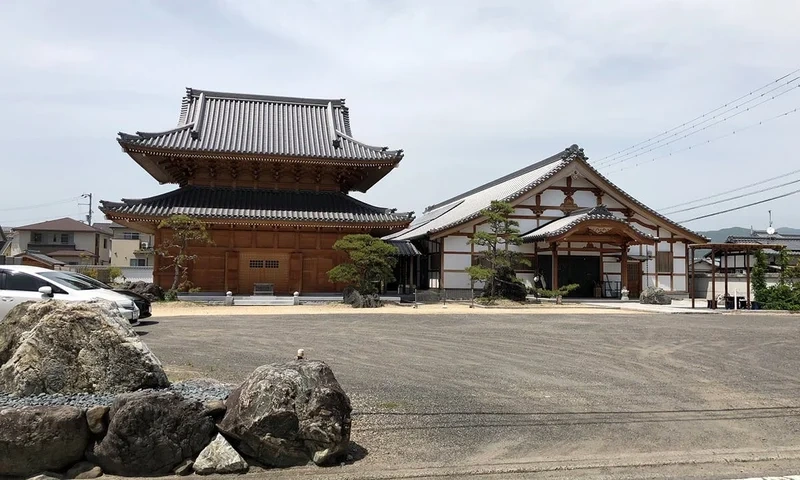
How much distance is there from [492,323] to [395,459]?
1126 cm

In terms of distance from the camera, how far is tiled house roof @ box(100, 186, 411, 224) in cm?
2316

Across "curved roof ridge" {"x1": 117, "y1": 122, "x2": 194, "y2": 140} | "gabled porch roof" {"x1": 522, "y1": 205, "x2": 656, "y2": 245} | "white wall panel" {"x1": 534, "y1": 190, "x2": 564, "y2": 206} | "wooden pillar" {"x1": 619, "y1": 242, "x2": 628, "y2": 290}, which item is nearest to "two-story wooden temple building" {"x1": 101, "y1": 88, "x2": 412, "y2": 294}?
"curved roof ridge" {"x1": 117, "y1": 122, "x2": 194, "y2": 140}

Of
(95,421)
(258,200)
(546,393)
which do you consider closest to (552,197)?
(258,200)

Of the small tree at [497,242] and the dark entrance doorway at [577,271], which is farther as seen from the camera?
the dark entrance doorway at [577,271]

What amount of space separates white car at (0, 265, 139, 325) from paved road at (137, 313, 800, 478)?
4.05ft

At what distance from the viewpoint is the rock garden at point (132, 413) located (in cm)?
461

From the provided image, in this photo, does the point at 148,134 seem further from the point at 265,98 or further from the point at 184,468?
the point at 184,468

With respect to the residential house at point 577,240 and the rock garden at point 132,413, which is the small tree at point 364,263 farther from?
the rock garden at point 132,413

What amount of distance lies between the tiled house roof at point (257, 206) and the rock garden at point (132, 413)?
18.2 m

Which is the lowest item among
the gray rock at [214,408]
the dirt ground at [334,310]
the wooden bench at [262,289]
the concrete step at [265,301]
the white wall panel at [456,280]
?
the dirt ground at [334,310]

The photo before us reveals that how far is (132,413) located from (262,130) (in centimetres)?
2410

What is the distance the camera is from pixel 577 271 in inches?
1158

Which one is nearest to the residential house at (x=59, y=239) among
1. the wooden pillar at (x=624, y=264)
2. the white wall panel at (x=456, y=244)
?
the white wall panel at (x=456, y=244)

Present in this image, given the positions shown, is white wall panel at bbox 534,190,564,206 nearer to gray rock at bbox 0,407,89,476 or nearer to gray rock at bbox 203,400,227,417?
gray rock at bbox 203,400,227,417
